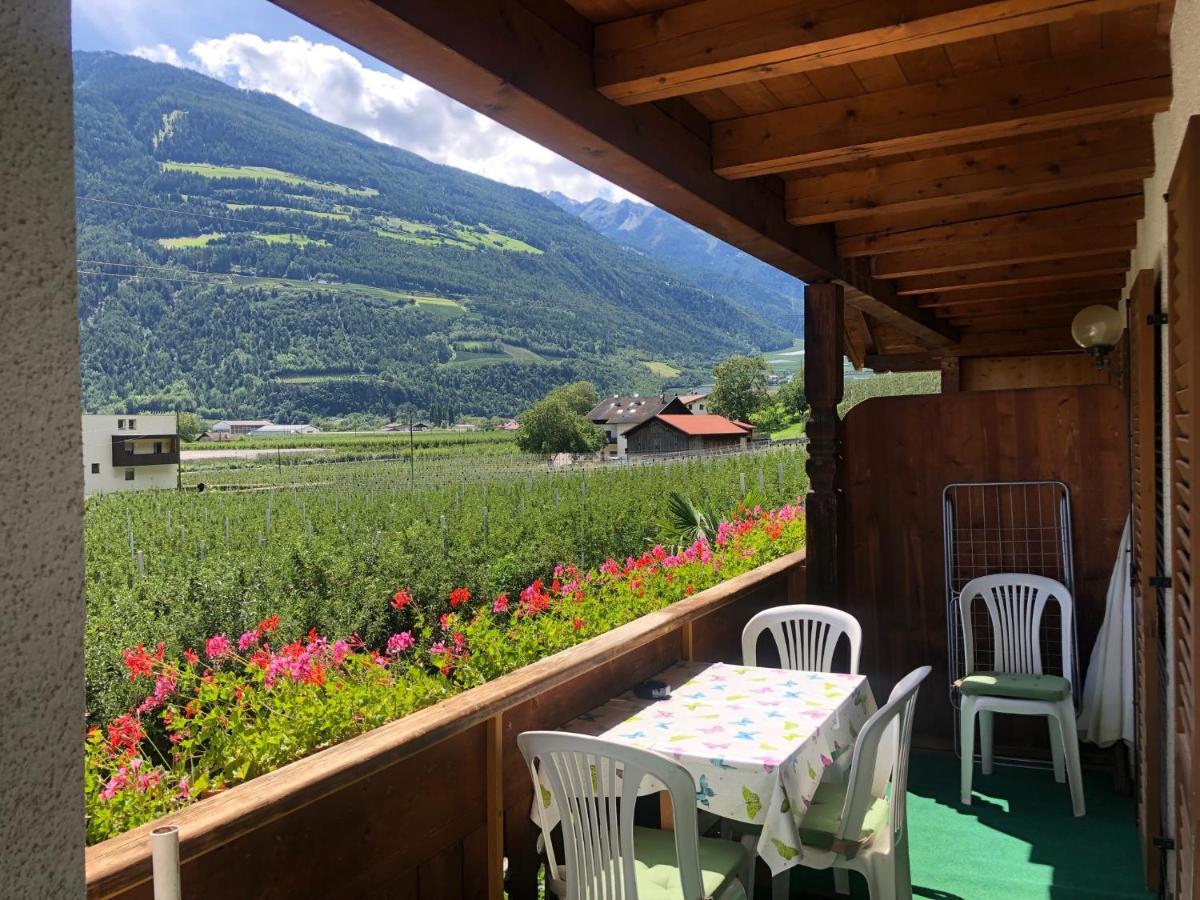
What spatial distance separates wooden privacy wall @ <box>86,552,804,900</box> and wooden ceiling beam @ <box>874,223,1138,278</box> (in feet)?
6.67

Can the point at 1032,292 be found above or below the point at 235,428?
below

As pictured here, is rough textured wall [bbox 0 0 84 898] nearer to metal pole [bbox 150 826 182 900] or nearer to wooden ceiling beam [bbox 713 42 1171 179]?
metal pole [bbox 150 826 182 900]

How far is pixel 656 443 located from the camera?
41750 mm

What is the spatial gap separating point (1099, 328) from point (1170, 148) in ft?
7.76

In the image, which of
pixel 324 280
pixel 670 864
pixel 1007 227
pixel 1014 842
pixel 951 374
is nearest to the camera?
pixel 670 864

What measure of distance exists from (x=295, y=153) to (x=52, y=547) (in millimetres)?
101948

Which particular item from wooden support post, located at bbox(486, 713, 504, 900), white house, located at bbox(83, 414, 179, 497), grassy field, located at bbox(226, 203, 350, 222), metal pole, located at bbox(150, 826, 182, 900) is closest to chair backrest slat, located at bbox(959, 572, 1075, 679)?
Answer: wooden support post, located at bbox(486, 713, 504, 900)

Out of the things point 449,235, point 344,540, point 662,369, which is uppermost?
point 449,235

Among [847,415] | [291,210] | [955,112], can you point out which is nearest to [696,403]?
[847,415]

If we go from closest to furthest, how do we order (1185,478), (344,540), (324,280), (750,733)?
(1185,478)
(750,733)
(344,540)
(324,280)

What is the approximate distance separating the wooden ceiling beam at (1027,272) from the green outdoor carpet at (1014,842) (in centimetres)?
209

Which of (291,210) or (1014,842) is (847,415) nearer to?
(1014,842)

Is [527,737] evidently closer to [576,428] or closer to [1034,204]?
[1034,204]

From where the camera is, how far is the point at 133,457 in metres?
23.3
